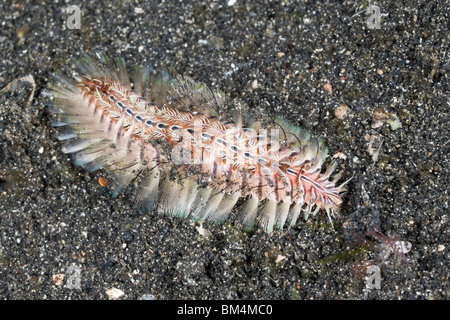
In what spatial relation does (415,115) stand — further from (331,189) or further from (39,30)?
(39,30)

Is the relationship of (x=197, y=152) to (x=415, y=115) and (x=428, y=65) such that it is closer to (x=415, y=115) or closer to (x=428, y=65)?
(x=415, y=115)

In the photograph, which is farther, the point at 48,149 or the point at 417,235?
the point at 48,149

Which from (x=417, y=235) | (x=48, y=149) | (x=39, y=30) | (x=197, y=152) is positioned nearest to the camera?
(x=417, y=235)

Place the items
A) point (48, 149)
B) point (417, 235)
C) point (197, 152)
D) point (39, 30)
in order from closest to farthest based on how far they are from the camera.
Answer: point (417, 235), point (197, 152), point (48, 149), point (39, 30)

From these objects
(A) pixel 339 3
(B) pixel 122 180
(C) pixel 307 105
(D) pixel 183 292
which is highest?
(A) pixel 339 3

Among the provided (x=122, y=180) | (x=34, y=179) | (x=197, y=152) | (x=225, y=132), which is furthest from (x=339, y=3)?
(x=34, y=179)

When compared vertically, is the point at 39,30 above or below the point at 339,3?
below

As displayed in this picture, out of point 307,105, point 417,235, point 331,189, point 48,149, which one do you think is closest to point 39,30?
point 48,149
